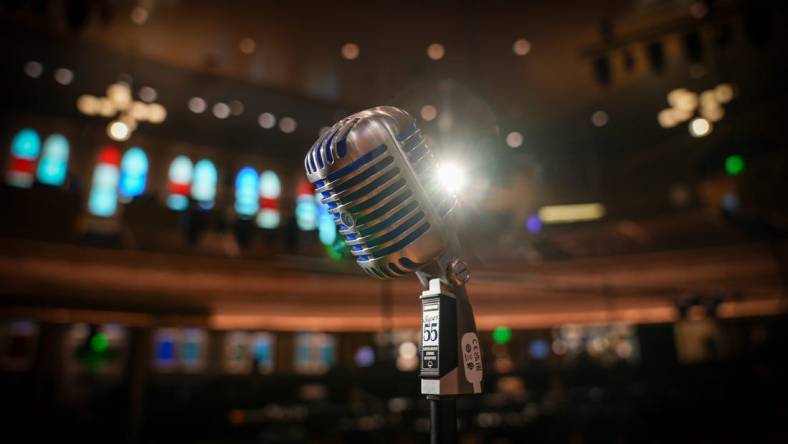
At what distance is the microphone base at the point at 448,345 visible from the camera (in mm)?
910

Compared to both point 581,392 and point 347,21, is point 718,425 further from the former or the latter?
point 347,21

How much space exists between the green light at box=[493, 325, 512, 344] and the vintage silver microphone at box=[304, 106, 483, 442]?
1283 cm

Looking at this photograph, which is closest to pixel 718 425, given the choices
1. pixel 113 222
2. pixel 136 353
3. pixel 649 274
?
pixel 649 274

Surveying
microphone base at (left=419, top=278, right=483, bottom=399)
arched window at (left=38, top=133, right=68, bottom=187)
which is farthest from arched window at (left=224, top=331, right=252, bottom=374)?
microphone base at (left=419, top=278, right=483, bottom=399)

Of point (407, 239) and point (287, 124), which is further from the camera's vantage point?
point (287, 124)

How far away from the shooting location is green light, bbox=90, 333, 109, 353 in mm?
12156

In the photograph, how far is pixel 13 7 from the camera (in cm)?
471

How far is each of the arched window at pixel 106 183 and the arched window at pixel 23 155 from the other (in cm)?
136

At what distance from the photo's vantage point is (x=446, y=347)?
93 centimetres

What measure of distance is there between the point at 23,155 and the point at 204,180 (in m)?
4.36

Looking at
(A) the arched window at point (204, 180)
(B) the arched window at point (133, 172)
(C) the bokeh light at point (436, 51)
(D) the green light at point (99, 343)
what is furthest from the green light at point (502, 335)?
(B) the arched window at point (133, 172)

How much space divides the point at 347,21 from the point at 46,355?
9.93m

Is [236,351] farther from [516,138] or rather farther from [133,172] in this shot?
[516,138]

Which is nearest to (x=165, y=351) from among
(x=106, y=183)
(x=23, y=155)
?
(x=106, y=183)
